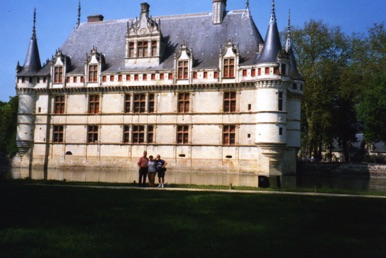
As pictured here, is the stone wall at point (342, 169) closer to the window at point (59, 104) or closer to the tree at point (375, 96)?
the tree at point (375, 96)

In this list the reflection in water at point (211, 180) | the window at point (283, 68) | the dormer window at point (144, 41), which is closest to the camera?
the reflection in water at point (211, 180)

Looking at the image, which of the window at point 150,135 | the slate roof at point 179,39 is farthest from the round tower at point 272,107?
the window at point 150,135

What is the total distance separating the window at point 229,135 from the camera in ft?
106

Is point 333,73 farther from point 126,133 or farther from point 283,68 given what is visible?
point 126,133

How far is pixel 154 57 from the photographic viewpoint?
34.9 metres

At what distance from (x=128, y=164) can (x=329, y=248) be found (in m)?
29.2

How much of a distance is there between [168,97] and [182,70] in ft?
7.49

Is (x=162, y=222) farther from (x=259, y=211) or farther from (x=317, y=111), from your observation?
(x=317, y=111)

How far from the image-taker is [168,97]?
34.0m

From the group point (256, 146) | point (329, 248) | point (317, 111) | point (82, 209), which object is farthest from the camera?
point (317, 111)

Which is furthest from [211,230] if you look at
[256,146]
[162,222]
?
[256,146]

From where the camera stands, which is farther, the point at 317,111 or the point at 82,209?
the point at 317,111

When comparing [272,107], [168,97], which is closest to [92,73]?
[168,97]

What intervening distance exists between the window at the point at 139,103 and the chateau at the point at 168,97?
0.08 metres
